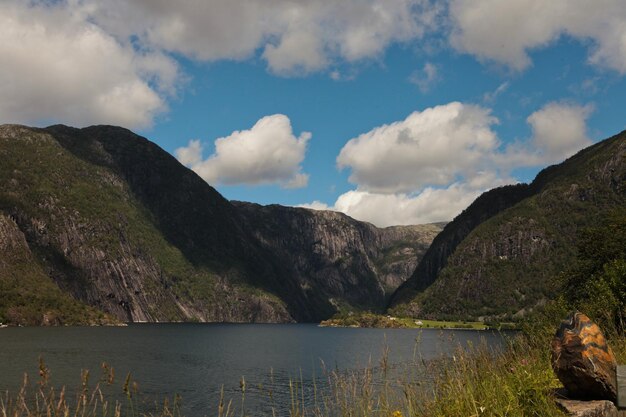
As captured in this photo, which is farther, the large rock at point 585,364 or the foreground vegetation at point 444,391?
the large rock at point 585,364

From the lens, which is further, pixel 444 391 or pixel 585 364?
Answer: pixel 444 391

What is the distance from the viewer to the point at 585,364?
9914 mm

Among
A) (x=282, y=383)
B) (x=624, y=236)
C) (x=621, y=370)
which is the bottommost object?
(x=282, y=383)

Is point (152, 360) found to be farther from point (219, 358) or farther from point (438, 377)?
point (438, 377)

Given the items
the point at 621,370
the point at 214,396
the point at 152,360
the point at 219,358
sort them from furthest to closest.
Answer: the point at 219,358 < the point at 152,360 < the point at 214,396 < the point at 621,370

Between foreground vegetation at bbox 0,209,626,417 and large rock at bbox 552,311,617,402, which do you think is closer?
foreground vegetation at bbox 0,209,626,417

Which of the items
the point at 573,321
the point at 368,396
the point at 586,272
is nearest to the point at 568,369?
the point at 573,321

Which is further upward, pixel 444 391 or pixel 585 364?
pixel 585 364

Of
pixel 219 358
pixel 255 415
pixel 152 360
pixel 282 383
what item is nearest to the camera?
pixel 255 415

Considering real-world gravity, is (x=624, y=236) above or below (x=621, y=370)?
above

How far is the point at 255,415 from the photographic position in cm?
4800

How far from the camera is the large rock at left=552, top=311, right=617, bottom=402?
9898 millimetres

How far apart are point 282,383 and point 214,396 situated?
50.3ft

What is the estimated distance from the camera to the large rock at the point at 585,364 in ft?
32.5
